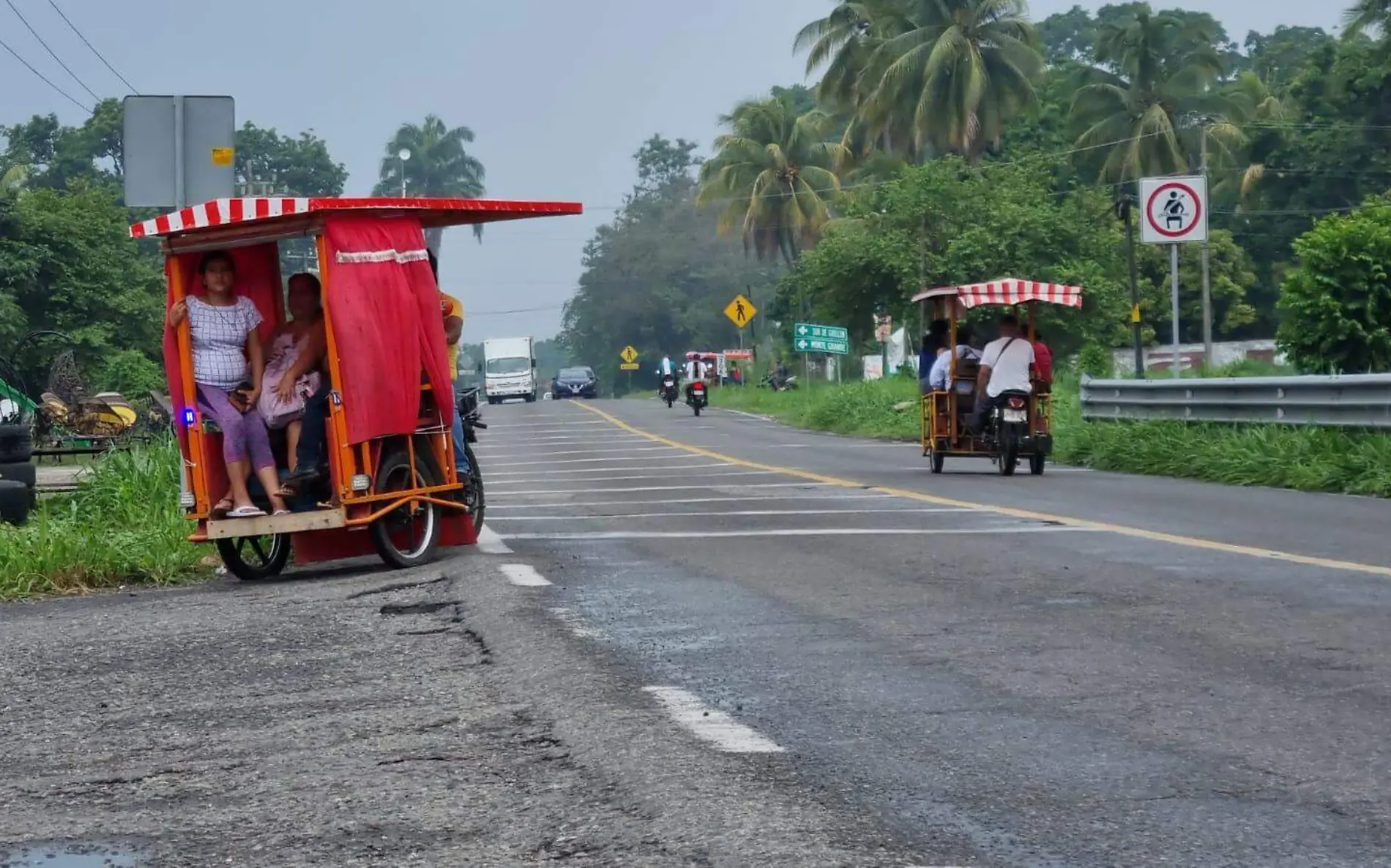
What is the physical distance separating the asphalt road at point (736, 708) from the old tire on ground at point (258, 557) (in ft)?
1.22

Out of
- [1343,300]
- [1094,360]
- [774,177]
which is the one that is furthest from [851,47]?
[1343,300]

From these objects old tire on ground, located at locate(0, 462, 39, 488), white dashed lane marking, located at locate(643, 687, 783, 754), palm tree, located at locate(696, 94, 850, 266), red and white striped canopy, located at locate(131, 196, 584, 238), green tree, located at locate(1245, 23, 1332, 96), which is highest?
green tree, located at locate(1245, 23, 1332, 96)

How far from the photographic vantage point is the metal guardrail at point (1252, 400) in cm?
1758

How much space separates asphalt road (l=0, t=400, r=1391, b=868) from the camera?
4.66 metres

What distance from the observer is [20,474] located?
15.3m

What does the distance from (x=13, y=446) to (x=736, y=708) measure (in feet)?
35.1

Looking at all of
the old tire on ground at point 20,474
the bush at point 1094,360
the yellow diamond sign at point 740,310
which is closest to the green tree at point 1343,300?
the old tire on ground at point 20,474

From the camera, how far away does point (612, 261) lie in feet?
394

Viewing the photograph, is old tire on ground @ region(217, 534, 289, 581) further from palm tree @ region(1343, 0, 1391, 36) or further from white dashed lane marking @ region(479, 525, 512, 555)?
palm tree @ region(1343, 0, 1391, 36)

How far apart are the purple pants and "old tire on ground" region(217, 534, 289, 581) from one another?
1.99ft

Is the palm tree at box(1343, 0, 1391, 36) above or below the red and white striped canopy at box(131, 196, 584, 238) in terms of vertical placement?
above

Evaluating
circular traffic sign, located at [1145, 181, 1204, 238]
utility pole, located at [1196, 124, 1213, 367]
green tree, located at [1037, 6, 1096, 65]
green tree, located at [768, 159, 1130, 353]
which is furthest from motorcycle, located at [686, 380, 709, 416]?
green tree, located at [1037, 6, 1096, 65]

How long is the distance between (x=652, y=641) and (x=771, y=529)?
567 centimetres

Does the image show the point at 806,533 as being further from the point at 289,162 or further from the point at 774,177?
the point at 289,162
